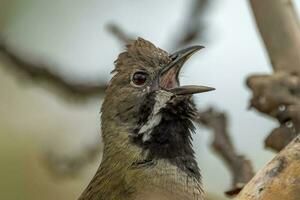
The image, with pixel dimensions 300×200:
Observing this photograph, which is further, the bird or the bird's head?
the bird's head

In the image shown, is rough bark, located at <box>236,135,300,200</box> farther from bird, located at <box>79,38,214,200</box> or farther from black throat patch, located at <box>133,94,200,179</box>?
black throat patch, located at <box>133,94,200,179</box>

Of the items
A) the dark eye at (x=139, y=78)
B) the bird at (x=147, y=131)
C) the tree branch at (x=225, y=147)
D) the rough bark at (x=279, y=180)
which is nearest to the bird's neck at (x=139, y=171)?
the bird at (x=147, y=131)

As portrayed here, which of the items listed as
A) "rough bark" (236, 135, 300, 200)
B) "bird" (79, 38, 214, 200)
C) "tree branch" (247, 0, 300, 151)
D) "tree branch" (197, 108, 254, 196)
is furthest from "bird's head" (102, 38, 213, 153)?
"rough bark" (236, 135, 300, 200)

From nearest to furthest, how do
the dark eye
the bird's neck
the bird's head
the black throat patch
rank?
1. the bird's neck
2. the black throat patch
3. the bird's head
4. the dark eye

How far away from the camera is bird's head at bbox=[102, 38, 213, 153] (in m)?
4.99

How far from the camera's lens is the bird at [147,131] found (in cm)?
471

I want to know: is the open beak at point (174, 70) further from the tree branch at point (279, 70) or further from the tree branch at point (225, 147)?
the tree branch at point (279, 70)

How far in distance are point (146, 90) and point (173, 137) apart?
30 centimetres

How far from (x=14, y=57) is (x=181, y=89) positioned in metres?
2.09

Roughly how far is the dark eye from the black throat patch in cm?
14

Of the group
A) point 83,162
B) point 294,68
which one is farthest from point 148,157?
point 83,162

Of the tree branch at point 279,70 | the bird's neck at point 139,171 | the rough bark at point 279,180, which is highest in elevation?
the tree branch at point 279,70

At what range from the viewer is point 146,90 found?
5090 millimetres

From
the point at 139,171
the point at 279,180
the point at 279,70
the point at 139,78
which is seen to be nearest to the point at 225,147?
the point at 279,70
